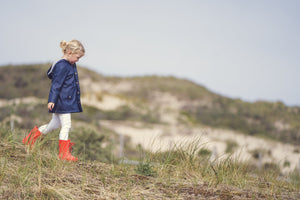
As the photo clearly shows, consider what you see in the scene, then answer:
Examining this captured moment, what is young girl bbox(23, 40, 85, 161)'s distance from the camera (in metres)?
5.12

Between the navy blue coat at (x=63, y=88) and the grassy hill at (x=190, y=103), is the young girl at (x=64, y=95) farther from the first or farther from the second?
the grassy hill at (x=190, y=103)

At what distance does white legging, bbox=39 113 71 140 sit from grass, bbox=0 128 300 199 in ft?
0.58

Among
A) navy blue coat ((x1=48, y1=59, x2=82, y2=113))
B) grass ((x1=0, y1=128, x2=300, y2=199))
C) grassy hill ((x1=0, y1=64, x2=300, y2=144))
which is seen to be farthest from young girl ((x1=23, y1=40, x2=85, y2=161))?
grassy hill ((x1=0, y1=64, x2=300, y2=144))

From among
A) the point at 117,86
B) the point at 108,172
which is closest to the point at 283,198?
the point at 108,172

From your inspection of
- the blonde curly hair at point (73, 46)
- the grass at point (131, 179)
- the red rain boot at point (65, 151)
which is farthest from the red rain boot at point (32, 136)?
the blonde curly hair at point (73, 46)

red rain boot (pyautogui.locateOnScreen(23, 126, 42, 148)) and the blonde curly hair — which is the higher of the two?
the blonde curly hair

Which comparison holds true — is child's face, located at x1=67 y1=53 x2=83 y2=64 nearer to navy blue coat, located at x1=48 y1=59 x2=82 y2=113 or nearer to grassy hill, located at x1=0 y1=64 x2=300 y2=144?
navy blue coat, located at x1=48 y1=59 x2=82 y2=113

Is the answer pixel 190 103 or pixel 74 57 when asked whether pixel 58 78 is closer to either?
pixel 74 57

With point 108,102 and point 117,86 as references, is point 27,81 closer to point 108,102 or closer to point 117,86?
point 108,102

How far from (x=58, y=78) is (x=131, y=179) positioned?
70.4 inches

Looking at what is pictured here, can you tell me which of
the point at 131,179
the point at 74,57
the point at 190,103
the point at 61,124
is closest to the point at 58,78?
the point at 74,57

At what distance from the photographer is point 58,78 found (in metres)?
5.15

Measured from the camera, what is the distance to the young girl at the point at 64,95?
5121 millimetres

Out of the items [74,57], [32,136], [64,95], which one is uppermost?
[74,57]
